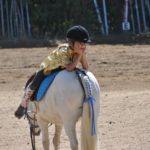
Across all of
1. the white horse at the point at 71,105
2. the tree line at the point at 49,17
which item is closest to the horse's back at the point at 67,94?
the white horse at the point at 71,105

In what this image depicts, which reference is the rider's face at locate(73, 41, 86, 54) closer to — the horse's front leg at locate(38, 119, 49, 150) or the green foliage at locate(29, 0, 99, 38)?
the horse's front leg at locate(38, 119, 49, 150)

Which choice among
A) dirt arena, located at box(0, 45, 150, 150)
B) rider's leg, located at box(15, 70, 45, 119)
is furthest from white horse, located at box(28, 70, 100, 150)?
dirt arena, located at box(0, 45, 150, 150)

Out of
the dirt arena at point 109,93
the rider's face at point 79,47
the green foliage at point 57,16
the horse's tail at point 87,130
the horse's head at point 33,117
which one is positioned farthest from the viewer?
the green foliage at point 57,16

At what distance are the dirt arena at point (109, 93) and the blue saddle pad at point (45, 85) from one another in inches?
67.9

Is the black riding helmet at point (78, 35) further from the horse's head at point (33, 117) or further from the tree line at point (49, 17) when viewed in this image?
the tree line at point (49, 17)

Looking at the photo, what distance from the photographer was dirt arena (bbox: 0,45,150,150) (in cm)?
939

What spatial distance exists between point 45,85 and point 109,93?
22.0 feet

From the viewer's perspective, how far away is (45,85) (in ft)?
23.7

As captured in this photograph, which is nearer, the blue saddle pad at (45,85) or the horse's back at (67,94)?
the horse's back at (67,94)

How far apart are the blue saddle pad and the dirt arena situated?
1724 millimetres

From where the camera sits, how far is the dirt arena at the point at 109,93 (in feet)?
30.8

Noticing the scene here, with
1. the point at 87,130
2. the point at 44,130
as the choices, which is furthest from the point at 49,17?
the point at 87,130

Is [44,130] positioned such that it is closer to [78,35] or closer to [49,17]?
[78,35]

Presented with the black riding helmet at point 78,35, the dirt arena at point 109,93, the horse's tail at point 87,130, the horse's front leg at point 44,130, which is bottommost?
the dirt arena at point 109,93
